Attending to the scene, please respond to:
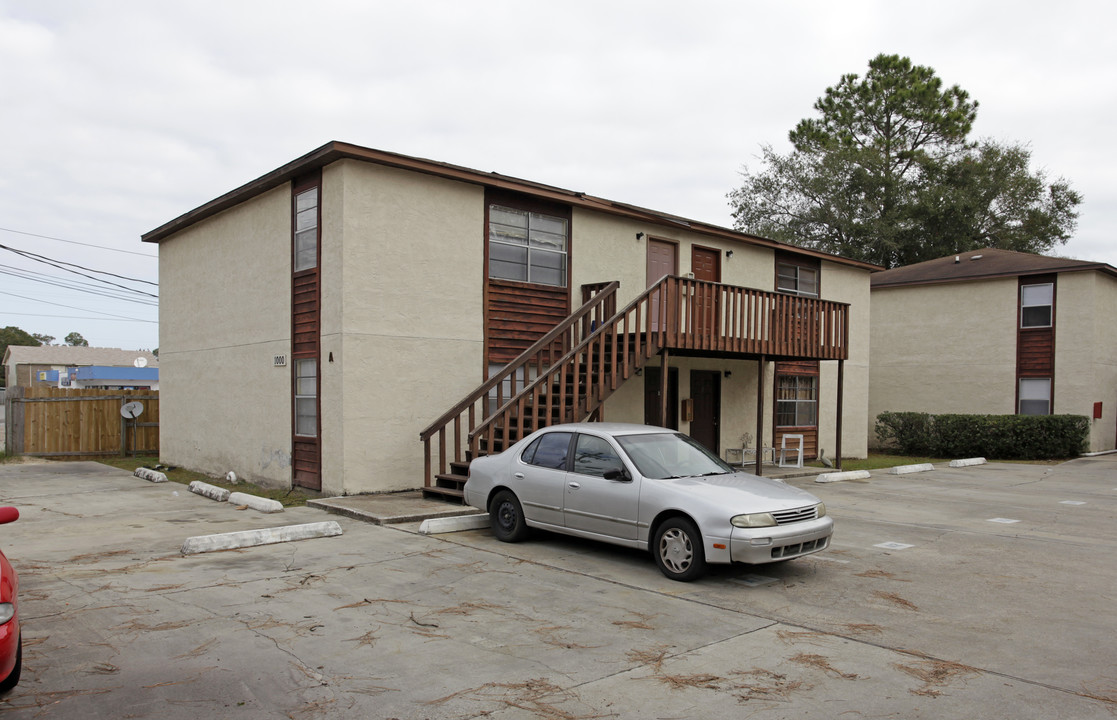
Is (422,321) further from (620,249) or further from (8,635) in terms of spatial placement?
(8,635)

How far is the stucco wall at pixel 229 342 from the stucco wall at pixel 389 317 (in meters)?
1.84

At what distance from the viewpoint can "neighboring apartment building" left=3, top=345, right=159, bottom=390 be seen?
47125 mm

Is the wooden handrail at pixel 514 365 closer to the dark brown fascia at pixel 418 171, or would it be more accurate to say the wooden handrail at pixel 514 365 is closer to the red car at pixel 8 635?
the dark brown fascia at pixel 418 171

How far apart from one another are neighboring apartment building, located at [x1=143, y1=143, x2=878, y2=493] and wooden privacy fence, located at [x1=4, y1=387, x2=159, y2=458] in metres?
2.52

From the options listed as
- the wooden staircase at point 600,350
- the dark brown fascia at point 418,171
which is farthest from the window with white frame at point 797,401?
the dark brown fascia at point 418,171

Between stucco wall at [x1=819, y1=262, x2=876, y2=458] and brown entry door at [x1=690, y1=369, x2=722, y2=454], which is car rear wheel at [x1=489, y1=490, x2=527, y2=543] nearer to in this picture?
brown entry door at [x1=690, y1=369, x2=722, y2=454]

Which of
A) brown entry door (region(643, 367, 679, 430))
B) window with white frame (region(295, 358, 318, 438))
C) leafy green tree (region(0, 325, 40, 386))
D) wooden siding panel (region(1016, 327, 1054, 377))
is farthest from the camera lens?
leafy green tree (region(0, 325, 40, 386))

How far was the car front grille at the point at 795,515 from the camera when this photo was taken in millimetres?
7261

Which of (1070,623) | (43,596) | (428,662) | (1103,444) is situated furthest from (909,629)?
(1103,444)

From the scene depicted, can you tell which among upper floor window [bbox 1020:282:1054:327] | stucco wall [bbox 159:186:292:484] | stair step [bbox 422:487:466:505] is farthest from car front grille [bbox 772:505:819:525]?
upper floor window [bbox 1020:282:1054:327]

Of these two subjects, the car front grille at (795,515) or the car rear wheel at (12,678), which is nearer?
the car rear wheel at (12,678)

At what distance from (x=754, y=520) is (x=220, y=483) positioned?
1122 centimetres

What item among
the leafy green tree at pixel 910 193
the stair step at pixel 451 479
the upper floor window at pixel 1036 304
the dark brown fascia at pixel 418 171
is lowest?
the stair step at pixel 451 479

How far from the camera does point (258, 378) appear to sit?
14.4 meters
